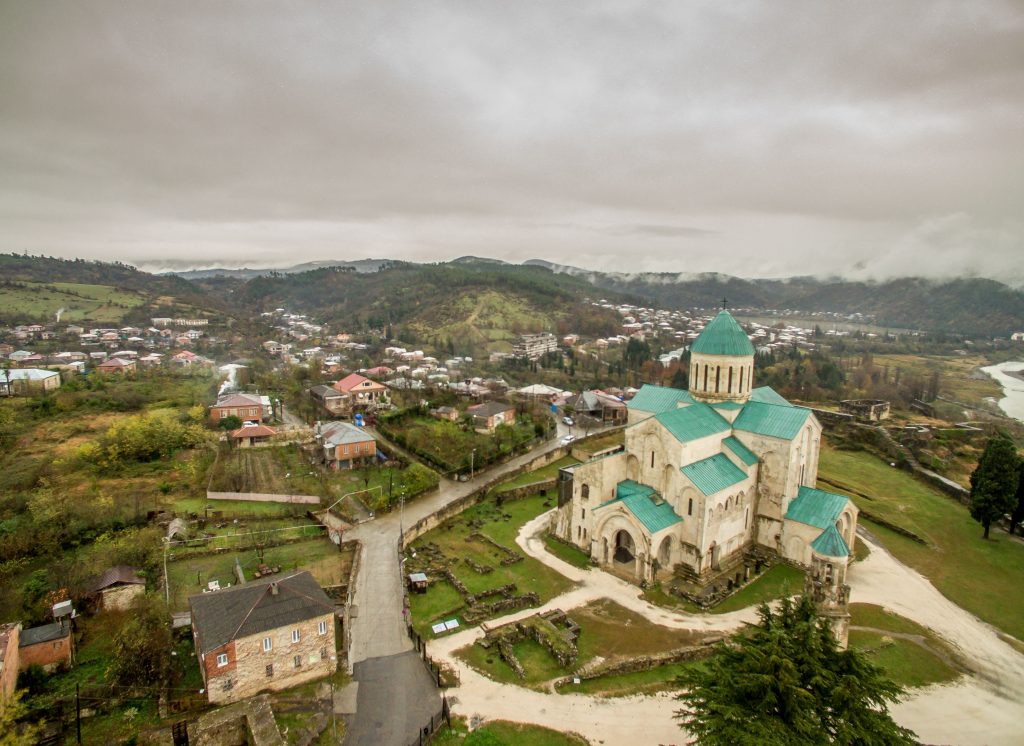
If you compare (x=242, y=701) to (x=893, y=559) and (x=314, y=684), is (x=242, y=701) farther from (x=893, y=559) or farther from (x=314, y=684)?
(x=893, y=559)

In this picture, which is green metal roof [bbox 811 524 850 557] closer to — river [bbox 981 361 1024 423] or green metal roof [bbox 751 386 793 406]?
green metal roof [bbox 751 386 793 406]

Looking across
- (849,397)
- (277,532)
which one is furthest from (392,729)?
(849,397)

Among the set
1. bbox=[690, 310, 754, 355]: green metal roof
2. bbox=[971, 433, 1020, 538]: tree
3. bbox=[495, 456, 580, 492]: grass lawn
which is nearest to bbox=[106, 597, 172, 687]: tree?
bbox=[495, 456, 580, 492]: grass lawn

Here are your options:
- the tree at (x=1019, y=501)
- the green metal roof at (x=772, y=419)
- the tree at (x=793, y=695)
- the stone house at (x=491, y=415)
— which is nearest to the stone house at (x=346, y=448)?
the stone house at (x=491, y=415)

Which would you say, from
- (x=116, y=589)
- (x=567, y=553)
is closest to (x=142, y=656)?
(x=116, y=589)

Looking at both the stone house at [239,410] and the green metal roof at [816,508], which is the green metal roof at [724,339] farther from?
the stone house at [239,410]
